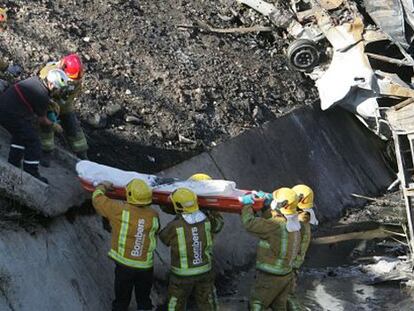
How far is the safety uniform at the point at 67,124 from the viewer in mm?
8180

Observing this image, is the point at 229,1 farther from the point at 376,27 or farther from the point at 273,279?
the point at 273,279

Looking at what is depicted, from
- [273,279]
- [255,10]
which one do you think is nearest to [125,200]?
[273,279]

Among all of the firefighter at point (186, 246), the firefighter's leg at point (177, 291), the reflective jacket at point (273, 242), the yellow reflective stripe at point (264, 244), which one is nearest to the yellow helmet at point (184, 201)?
the firefighter at point (186, 246)

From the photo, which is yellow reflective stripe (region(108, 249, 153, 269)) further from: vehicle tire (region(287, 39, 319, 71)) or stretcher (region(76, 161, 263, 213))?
vehicle tire (region(287, 39, 319, 71))

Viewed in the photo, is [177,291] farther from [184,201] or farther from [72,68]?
[72,68]

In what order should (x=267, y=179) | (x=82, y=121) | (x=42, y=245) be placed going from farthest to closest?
1. (x=267, y=179)
2. (x=82, y=121)
3. (x=42, y=245)

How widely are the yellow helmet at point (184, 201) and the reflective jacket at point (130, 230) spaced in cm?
27

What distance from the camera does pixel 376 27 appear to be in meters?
12.8

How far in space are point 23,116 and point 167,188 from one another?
163 centimetres

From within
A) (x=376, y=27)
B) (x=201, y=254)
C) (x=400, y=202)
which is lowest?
(x=400, y=202)

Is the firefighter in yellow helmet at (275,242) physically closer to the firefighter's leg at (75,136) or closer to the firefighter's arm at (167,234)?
the firefighter's arm at (167,234)

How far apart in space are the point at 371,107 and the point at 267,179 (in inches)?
86.2

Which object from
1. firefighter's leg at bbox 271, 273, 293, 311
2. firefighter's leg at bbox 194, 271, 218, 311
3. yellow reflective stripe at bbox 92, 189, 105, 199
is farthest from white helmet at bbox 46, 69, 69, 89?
firefighter's leg at bbox 271, 273, 293, 311

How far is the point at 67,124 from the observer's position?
8828mm
